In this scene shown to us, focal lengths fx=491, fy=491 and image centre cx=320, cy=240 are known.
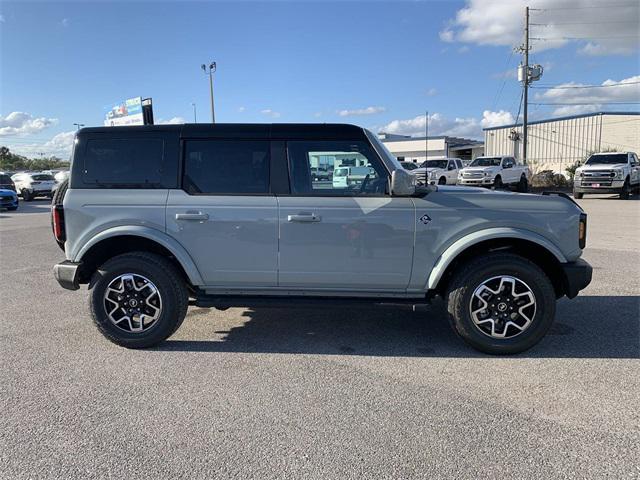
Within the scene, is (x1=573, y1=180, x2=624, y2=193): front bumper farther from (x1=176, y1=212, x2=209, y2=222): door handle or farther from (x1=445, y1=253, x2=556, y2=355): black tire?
(x1=176, y1=212, x2=209, y2=222): door handle

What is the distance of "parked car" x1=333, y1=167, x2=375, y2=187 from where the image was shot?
434cm

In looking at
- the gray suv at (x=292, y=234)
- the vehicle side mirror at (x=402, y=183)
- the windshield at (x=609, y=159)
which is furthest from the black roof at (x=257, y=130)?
the windshield at (x=609, y=159)

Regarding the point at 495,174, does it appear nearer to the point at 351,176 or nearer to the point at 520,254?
the point at 520,254

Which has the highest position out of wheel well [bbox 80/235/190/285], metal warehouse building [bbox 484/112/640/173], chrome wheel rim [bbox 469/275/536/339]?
metal warehouse building [bbox 484/112/640/173]

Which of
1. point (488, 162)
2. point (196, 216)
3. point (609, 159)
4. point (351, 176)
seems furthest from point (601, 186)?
point (196, 216)

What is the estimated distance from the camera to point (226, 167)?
14.5 feet

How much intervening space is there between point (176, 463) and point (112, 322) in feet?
6.81

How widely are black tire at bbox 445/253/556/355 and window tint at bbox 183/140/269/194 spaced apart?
76.0 inches

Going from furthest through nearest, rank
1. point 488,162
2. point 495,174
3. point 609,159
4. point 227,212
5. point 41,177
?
point 41,177 < point 488,162 < point 495,174 < point 609,159 < point 227,212

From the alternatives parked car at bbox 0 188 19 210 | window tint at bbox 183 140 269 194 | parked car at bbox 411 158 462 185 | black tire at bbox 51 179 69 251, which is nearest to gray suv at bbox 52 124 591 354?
window tint at bbox 183 140 269 194

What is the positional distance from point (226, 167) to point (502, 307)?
8.92 feet

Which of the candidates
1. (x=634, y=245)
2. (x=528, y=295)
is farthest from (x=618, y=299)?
(x=634, y=245)

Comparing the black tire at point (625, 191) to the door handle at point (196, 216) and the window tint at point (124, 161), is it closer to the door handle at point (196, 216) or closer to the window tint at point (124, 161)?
the door handle at point (196, 216)

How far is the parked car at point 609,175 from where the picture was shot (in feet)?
74.5
